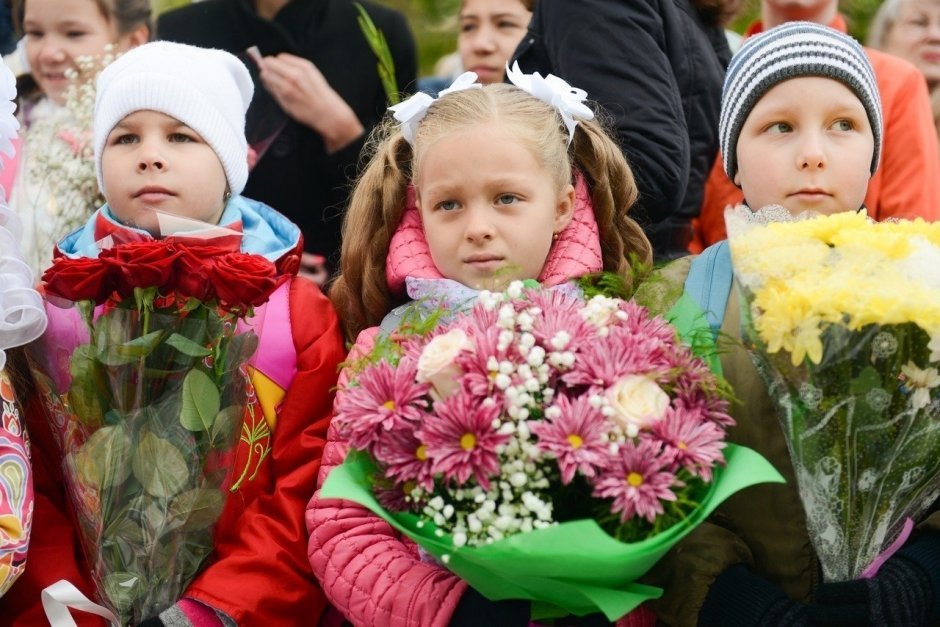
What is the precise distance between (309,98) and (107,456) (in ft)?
5.81

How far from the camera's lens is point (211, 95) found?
340cm

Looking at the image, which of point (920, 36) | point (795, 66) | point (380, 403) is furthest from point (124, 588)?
point (920, 36)

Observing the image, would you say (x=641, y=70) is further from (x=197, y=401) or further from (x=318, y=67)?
(x=197, y=401)

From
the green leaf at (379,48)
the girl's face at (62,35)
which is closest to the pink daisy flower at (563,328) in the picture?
the green leaf at (379,48)

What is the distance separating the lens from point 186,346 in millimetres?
2711

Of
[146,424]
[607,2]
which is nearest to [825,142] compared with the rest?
[607,2]

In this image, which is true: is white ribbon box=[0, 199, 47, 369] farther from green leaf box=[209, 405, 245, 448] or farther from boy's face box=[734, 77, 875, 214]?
boy's face box=[734, 77, 875, 214]

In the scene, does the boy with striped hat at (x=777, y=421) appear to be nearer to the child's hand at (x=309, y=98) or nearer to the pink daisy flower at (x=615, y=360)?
the pink daisy flower at (x=615, y=360)

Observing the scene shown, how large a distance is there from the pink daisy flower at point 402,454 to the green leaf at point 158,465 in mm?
549

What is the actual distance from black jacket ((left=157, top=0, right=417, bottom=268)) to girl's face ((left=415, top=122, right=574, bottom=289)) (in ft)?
3.66

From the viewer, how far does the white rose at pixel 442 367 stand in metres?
2.43

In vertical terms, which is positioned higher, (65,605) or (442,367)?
(442,367)

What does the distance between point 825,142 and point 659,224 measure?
2.58 feet

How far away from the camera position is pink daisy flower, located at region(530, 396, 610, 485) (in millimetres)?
2303
